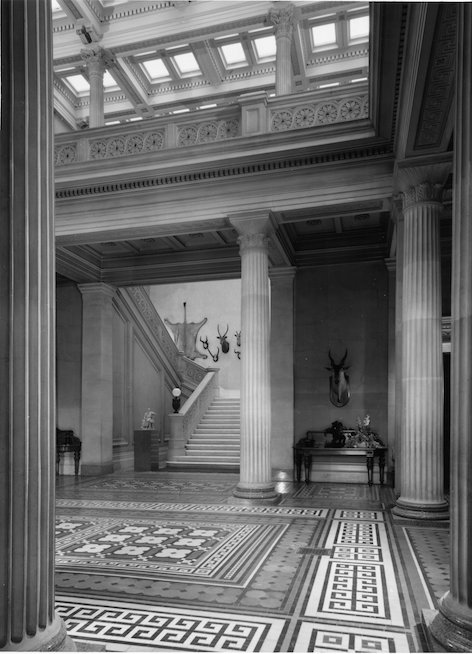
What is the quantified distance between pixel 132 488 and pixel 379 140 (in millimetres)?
7710

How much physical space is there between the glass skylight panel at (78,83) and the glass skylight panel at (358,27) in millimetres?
6624

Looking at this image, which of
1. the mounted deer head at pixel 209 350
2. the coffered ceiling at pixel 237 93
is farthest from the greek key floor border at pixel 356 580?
the mounted deer head at pixel 209 350

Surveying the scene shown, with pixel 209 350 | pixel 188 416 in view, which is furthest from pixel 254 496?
pixel 209 350

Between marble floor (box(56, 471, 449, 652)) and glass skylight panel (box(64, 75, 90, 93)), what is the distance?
10.6m

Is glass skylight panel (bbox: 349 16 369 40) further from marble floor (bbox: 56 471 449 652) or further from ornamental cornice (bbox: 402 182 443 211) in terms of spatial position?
marble floor (bbox: 56 471 449 652)

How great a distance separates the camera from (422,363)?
303 inches

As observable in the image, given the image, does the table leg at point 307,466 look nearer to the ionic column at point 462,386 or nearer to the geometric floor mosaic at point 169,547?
the geometric floor mosaic at point 169,547

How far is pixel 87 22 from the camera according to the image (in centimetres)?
1155

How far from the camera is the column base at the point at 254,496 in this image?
901 cm

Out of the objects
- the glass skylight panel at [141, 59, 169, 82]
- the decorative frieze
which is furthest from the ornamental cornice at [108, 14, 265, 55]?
the decorative frieze

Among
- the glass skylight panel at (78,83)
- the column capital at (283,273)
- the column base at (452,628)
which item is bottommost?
the column base at (452,628)

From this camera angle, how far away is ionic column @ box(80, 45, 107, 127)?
11.5 m

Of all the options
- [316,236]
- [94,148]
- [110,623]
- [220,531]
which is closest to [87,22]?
[94,148]

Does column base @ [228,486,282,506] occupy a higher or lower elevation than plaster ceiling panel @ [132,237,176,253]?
lower
